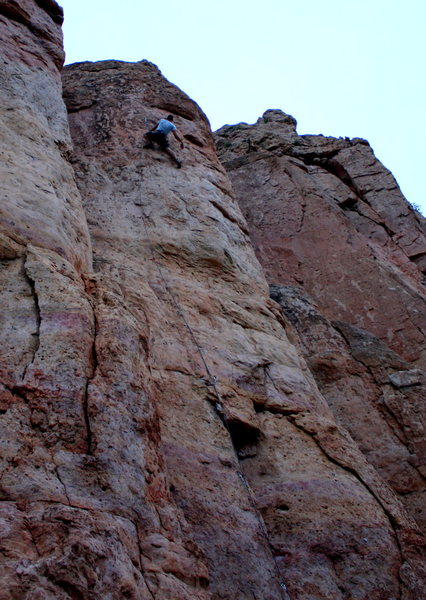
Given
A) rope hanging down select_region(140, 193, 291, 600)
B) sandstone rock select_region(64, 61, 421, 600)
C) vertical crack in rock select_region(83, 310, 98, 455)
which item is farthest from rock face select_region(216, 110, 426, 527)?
vertical crack in rock select_region(83, 310, 98, 455)

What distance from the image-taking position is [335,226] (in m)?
13.3

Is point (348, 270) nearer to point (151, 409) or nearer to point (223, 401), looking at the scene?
point (223, 401)

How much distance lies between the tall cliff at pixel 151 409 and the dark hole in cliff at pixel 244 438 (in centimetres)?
2

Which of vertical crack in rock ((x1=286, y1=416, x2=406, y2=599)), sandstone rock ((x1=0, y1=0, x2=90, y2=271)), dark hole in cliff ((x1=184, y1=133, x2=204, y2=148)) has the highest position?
dark hole in cliff ((x1=184, y1=133, x2=204, y2=148))

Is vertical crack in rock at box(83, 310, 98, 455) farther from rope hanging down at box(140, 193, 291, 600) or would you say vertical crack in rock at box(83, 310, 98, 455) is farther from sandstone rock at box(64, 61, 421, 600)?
rope hanging down at box(140, 193, 291, 600)

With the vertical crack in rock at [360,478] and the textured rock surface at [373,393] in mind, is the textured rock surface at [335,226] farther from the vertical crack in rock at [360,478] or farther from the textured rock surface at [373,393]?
the vertical crack in rock at [360,478]

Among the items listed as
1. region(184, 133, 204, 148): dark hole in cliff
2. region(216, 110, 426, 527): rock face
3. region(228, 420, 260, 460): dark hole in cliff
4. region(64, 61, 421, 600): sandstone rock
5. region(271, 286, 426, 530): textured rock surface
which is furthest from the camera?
region(184, 133, 204, 148): dark hole in cliff

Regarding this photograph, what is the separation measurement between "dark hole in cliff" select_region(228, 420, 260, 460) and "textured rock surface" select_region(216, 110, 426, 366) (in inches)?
192

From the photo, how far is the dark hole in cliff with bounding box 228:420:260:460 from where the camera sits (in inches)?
252

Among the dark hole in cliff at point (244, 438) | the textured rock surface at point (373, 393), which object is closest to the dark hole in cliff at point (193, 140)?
the textured rock surface at point (373, 393)

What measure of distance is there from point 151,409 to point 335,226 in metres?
9.30

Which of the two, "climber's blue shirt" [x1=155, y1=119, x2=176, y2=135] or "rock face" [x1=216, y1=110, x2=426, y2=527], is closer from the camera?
"rock face" [x1=216, y1=110, x2=426, y2=527]

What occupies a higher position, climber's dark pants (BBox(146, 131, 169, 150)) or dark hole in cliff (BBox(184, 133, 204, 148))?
dark hole in cliff (BBox(184, 133, 204, 148))

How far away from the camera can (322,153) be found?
16.4 meters
